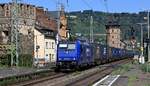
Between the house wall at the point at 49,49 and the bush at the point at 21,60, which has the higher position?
the house wall at the point at 49,49

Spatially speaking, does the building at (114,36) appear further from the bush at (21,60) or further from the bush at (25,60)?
the bush at (21,60)

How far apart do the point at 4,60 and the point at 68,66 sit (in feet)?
52.6

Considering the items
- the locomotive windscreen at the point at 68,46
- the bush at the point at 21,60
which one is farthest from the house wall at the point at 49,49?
the locomotive windscreen at the point at 68,46

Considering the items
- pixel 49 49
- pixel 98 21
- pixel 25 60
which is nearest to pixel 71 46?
pixel 25 60

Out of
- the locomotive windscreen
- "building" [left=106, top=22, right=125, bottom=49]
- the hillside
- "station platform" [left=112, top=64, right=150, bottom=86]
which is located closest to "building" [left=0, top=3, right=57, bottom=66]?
the hillside

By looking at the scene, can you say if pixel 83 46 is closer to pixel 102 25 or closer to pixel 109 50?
pixel 109 50

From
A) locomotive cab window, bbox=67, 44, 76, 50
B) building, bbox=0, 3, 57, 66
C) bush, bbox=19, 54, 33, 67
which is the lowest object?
bush, bbox=19, 54, 33, 67

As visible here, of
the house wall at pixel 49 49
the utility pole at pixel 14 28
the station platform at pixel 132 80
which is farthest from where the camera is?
the house wall at pixel 49 49

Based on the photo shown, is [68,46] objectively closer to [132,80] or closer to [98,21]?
[132,80]

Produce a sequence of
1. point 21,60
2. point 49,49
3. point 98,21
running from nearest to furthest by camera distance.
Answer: point 21,60
point 49,49
point 98,21

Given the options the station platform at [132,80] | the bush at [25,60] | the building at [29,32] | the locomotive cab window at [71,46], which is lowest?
the station platform at [132,80]

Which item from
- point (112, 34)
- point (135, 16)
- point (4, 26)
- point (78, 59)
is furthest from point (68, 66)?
point (112, 34)

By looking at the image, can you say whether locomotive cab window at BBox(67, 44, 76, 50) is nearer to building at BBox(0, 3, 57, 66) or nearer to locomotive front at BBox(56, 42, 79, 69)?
locomotive front at BBox(56, 42, 79, 69)

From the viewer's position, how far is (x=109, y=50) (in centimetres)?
7975
